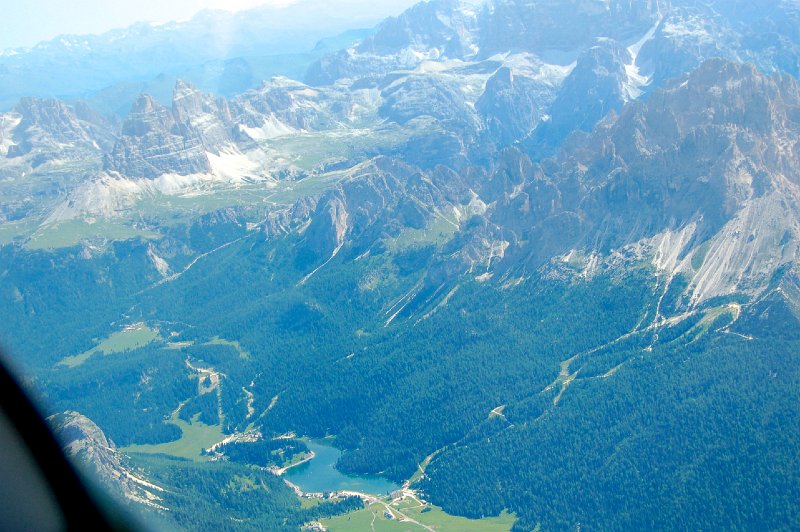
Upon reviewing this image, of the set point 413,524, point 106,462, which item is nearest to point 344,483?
point 413,524

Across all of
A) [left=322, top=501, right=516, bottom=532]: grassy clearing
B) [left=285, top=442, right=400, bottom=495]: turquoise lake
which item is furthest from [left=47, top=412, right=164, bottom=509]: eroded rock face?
[left=285, top=442, right=400, bottom=495]: turquoise lake

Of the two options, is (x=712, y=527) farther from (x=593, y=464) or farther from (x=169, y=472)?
(x=169, y=472)

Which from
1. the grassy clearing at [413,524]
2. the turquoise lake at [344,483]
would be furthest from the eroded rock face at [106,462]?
the turquoise lake at [344,483]

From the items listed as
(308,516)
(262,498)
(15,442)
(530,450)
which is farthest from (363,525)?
(15,442)

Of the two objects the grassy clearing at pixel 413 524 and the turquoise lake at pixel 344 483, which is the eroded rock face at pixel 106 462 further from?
the turquoise lake at pixel 344 483

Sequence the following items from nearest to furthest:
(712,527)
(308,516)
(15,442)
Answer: (15,442) < (712,527) < (308,516)

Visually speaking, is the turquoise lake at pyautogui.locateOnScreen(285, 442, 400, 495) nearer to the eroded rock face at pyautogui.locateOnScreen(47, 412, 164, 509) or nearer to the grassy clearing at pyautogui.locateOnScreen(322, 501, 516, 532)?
the grassy clearing at pyautogui.locateOnScreen(322, 501, 516, 532)
